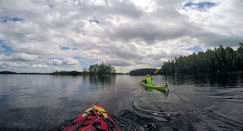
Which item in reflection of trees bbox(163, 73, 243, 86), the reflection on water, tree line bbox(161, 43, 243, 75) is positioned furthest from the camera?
tree line bbox(161, 43, 243, 75)

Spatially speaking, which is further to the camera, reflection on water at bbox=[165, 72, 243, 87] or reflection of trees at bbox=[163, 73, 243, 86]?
reflection of trees at bbox=[163, 73, 243, 86]

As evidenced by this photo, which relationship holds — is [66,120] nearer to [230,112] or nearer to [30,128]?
[30,128]

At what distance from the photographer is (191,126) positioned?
27.3 feet

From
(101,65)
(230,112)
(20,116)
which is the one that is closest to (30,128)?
(20,116)

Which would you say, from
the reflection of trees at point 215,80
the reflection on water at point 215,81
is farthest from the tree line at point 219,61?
the reflection on water at point 215,81

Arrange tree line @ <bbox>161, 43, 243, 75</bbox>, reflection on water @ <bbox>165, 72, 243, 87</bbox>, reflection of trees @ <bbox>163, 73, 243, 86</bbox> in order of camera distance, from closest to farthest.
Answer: reflection on water @ <bbox>165, 72, 243, 87</bbox> → reflection of trees @ <bbox>163, 73, 243, 86</bbox> → tree line @ <bbox>161, 43, 243, 75</bbox>

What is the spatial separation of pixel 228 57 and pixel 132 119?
10052cm

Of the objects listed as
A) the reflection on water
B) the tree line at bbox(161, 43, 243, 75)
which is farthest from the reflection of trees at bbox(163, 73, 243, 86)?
the tree line at bbox(161, 43, 243, 75)

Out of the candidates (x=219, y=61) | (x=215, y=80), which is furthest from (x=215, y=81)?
(x=219, y=61)

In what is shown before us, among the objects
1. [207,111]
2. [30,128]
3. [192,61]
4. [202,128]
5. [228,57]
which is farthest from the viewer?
[192,61]

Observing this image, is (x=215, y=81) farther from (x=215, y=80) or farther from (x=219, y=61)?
(x=219, y=61)

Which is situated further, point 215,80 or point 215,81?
point 215,80

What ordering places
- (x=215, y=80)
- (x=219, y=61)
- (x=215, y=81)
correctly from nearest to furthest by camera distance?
(x=215, y=81) < (x=215, y=80) < (x=219, y=61)

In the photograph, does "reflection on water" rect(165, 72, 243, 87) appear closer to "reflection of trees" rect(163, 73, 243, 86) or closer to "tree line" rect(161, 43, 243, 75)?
"reflection of trees" rect(163, 73, 243, 86)
